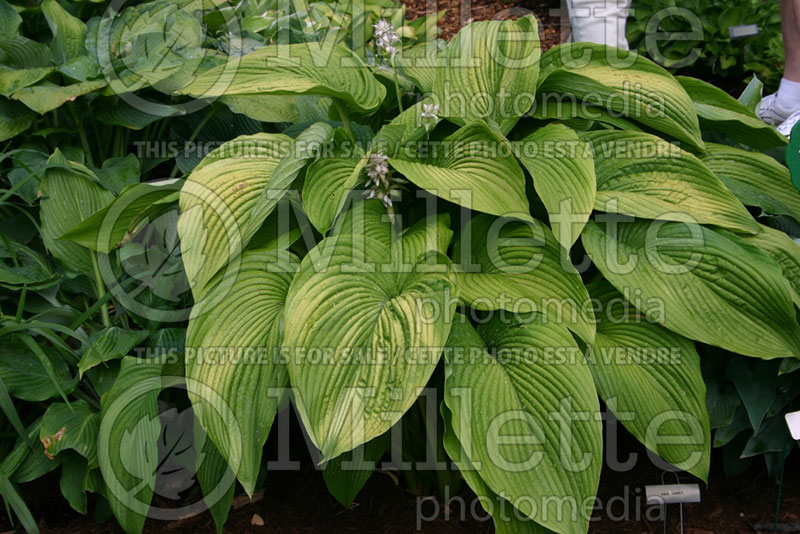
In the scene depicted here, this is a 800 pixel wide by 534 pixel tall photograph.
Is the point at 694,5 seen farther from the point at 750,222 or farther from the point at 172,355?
the point at 172,355

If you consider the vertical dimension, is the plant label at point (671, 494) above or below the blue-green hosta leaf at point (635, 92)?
below

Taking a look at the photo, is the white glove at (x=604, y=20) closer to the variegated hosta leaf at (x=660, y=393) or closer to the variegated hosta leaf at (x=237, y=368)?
the variegated hosta leaf at (x=660, y=393)

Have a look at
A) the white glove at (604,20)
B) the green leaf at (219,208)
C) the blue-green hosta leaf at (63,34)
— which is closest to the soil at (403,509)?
the green leaf at (219,208)

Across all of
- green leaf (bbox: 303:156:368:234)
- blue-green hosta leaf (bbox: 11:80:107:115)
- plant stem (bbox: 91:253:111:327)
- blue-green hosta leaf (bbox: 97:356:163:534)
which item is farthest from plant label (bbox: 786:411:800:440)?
blue-green hosta leaf (bbox: 11:80:107:115)

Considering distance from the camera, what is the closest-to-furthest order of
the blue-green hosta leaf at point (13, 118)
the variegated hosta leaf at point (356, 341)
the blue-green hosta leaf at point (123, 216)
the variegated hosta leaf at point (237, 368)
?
the variegated hosta leaf at point (356, 341), the variegated hosta leaf at point (237, 368), the blue-green hosta leaf at point (123, 216), the blue-green hosta leaf at point (13, 118)

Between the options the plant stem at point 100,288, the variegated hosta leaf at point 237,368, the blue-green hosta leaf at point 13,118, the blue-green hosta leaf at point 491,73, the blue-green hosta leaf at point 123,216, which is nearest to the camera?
the variegated hosta leaf at point 237,368

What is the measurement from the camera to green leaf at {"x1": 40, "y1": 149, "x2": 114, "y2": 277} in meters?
1.90

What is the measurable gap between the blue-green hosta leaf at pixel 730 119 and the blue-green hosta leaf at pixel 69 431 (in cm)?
173

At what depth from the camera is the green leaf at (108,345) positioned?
1679 mm

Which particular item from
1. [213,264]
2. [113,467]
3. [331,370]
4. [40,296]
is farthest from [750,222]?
[40,296]

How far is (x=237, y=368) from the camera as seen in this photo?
1482 millimetres

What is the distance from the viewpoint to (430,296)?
1450 mm

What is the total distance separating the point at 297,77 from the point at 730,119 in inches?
44.4

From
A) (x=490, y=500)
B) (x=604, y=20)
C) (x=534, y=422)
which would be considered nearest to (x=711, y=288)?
(x=534, y=422)
